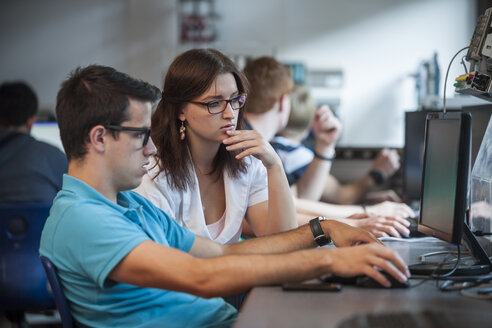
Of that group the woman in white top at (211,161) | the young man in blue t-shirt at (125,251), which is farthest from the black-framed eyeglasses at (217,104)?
the young man in blue t-shirt at (125,251)

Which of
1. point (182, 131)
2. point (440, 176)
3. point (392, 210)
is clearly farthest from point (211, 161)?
point (440, 176)

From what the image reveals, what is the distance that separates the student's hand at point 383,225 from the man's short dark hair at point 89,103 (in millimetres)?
979

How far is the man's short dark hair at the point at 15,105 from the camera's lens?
299cm

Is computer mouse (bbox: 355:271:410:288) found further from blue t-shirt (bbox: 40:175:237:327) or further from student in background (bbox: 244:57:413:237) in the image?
student in background (bbox: 244:57:413:237)

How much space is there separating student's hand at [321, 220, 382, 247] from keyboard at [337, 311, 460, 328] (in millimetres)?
374

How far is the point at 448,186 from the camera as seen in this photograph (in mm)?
1301

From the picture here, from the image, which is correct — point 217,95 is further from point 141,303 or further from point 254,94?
point 254,94

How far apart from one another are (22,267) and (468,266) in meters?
1.76

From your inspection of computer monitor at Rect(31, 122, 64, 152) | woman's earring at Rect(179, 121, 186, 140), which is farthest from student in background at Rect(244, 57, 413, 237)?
computer monitor at Rect(31, 122, 64, 152)

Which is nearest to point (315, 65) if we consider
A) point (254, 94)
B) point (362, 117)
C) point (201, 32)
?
point (362, 117)

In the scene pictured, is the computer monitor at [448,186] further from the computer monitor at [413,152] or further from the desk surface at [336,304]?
the computer monitor at [413,152]

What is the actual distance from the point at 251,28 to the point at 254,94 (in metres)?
4.13

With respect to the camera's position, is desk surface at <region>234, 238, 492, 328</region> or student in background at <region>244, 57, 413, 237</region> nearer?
desk surface at <region>234, 238, 492, 328</region>

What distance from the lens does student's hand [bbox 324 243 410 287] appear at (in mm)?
1135
